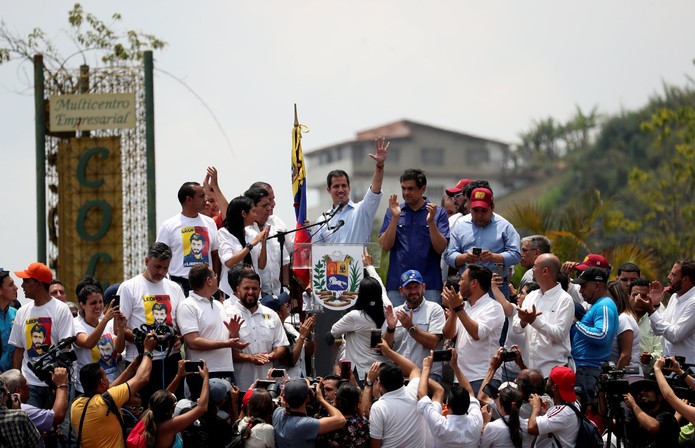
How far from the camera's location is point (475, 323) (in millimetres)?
12898

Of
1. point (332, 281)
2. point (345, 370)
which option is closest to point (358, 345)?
point (345, 370)

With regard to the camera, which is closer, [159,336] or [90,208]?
[159,336]

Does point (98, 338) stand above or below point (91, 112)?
below

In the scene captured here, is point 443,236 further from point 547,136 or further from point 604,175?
point 547,136

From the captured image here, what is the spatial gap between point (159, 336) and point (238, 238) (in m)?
2.42

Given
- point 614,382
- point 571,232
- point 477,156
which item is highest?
point 477,156

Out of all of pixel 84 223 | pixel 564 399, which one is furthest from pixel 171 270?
pixel 84 223

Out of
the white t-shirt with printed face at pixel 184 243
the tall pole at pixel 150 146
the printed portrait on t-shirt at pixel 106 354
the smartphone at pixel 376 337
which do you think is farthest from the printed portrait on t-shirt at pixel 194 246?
the tall pole at pixel 150 146

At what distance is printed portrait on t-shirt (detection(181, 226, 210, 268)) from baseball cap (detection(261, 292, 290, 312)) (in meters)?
0.81

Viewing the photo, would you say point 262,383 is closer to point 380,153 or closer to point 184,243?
point 184,243

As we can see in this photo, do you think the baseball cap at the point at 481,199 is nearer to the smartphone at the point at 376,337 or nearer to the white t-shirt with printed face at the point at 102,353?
the smartphone at the point at 376,337

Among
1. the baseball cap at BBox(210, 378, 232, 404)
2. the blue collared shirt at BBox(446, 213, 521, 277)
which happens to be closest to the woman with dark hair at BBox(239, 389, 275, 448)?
the baseball cap at BBox(210, 378, 232, 404)

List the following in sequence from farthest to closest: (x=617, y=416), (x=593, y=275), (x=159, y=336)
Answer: (x=593, y=275), (x=159, y=336), (x=617, y=416)

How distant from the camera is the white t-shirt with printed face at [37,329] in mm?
12992
